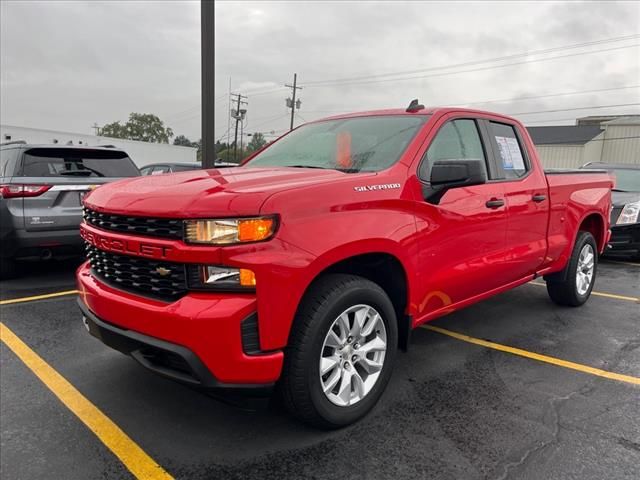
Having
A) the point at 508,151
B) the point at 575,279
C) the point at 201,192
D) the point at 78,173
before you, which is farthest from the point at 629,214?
the point at 78,173

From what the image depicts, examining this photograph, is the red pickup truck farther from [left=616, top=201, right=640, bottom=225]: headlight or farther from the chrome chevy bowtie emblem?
[left=616, top=201, right=640, bottom=225]: headlight

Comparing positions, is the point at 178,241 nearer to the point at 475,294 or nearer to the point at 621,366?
the point at 475,294

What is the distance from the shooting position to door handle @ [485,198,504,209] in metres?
3.66

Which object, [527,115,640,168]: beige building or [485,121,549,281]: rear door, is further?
[527,115,640,168]: beige building

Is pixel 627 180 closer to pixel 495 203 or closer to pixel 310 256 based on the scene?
pixel 495 203

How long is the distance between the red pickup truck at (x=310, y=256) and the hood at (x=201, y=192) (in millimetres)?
11

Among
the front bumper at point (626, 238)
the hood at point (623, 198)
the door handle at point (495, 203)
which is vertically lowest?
the front bumper at point (626, 238)

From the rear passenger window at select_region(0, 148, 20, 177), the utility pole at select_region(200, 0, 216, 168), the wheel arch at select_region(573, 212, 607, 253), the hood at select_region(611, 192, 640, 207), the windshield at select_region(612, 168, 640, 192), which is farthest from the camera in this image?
the windshield at select_region(612, 168, 640, 192)

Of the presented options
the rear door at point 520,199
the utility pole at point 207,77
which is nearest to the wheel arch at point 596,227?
the rear door at point 520,199

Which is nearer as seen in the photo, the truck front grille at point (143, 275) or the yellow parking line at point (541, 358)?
the truck front grille at point (143, 275)

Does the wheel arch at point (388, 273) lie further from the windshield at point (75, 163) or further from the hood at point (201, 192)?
the windshield at point (75, 163)

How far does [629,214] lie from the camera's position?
783cm

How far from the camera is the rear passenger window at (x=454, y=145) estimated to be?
3.34 m

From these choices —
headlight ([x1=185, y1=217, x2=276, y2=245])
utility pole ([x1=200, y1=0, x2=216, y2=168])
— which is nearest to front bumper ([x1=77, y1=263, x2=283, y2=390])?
headlight ([x1=185, y1=217, x2=276, y2=245])
